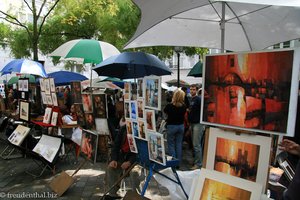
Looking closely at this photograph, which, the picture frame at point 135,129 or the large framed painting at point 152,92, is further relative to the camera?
the picture frame at point 135,129

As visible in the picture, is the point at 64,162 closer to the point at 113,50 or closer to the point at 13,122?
the point at 13,122

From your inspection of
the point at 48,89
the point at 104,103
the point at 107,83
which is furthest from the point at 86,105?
the point at 107,83

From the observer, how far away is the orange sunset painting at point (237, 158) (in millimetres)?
2125

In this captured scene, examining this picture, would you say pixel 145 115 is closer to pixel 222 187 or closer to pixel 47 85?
pixel 222 187

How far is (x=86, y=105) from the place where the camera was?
477cm

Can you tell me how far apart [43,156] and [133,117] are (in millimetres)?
2496

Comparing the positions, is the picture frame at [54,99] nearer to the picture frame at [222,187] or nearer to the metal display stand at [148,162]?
the metal display stand at [148,162]

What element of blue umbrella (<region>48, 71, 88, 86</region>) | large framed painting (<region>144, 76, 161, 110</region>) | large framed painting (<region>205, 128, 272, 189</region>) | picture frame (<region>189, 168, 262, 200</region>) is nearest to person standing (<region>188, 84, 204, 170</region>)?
large framed painting (<region>144, 76, 161, 110</region>)

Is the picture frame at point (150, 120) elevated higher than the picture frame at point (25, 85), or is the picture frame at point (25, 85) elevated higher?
the picture frame at point (25, 85)

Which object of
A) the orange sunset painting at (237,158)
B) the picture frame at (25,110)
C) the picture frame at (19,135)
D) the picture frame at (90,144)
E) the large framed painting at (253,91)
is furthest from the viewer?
the picture frame at (25,110)

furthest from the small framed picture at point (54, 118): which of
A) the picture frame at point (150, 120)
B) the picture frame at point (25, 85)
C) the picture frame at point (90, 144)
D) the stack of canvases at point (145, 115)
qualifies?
the picture frame at point (150, 120)

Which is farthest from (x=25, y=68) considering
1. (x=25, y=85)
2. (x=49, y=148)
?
(x=49, y=148)

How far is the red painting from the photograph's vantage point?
6.34 ft

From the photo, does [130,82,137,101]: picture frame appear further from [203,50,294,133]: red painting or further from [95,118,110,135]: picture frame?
[203,50,294,133]: red painting
